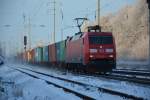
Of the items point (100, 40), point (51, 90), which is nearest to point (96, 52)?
point (100, 40)

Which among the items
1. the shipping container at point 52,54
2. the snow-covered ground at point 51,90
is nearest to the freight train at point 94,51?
the snow-covered ground at point 51,90

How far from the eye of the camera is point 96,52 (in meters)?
31.0

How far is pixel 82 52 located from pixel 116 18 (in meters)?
91.3

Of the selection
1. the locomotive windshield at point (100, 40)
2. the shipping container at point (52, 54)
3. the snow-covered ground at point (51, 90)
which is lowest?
the snow-covered ground at point (51, 90)

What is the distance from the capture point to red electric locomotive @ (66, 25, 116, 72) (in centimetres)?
3033

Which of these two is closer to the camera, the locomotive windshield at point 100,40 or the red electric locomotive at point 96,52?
the red electric locomotive at point 96,52

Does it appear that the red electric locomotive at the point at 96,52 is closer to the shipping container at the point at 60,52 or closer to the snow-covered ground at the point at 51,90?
the snow-covered ground at the point at 51,90

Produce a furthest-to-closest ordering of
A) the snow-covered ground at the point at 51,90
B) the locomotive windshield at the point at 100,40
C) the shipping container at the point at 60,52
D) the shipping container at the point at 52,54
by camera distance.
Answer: the shipping container at the point at 52,54 → the shipping container at the point at 60,52 → the locomotive windshield at the point at 100,40 → the snow-covered ground at the point at 51,90

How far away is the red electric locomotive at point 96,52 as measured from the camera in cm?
3033

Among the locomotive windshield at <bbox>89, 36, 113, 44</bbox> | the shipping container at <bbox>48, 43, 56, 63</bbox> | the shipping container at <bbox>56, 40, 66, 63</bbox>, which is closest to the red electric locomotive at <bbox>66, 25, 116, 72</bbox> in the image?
the locomotive windshield at <bbox>89, 36, 113, 44</bbox>

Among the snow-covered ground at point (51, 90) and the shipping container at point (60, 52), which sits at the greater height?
the shipping container at point (60, 52)

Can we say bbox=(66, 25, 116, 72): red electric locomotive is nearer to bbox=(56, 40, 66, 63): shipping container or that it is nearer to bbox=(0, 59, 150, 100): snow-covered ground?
bbox=(0, 59, 150, 100): snow-covered ground

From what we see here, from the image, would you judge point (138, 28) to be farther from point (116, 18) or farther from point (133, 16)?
point (116, 18)

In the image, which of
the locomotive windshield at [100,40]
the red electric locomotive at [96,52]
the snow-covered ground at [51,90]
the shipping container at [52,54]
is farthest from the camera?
the shipping container at [52,54]
